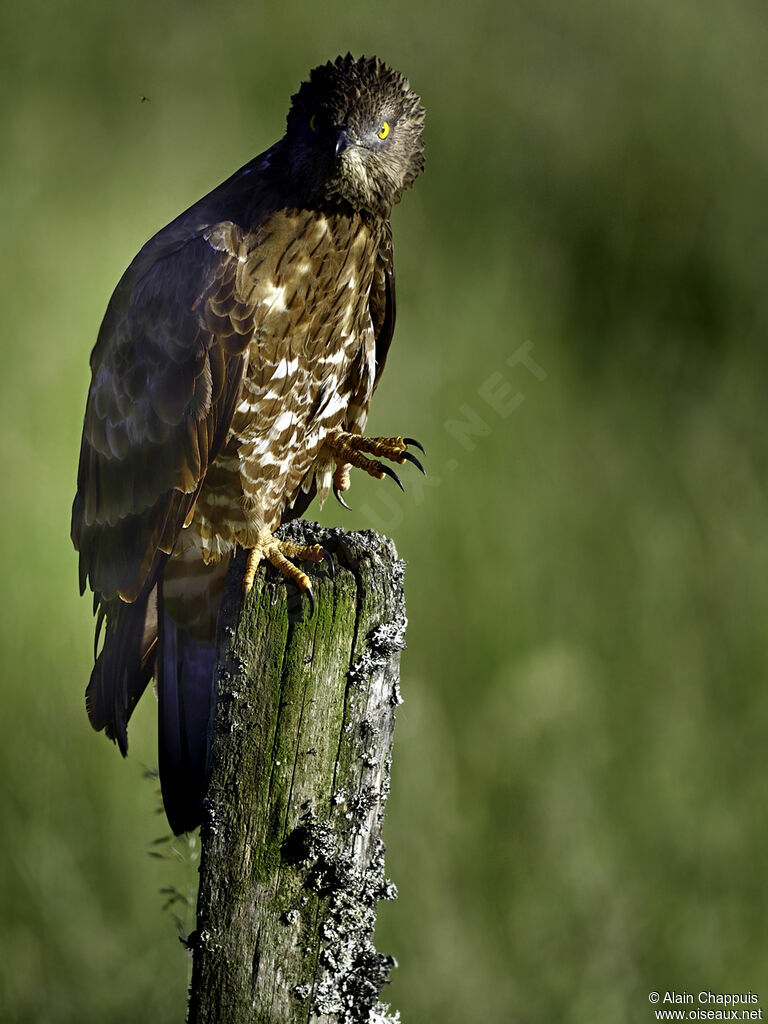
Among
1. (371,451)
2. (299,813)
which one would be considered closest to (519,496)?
(371,451)

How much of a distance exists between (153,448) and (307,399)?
35 cm

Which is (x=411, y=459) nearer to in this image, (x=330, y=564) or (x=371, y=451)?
(x=371, y=451)

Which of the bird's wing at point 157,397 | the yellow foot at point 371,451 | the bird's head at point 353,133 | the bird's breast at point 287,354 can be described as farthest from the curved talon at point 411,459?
the bird's head at point 353,133

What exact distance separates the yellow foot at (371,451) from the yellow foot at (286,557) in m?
0.44

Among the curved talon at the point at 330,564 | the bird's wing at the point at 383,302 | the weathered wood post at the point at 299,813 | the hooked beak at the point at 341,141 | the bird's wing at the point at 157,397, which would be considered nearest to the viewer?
the weathered wood post at the point at 299,813

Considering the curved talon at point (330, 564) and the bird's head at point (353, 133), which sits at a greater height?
the bird's head at point (353, 133)

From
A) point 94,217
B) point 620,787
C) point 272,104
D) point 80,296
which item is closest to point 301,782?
point 620,787

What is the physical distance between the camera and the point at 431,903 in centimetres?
268

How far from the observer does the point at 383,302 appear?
2.52 metres

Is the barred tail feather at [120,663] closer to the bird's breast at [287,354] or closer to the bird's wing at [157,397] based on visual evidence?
the bird's wing at [157,397]

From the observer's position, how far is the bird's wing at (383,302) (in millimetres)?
2438

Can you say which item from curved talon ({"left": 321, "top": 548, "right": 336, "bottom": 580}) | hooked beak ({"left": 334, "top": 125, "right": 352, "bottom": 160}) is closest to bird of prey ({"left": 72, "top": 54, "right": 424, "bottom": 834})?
hooked beak ({"left": 334, "top": 125, "right": 352, "bottom": 160})

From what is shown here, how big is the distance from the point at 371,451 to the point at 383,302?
0.38 metres

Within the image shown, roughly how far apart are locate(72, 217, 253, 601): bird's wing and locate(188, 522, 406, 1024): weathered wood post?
59 cm
